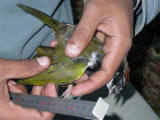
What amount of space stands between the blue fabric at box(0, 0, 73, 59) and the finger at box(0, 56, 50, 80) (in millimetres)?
161

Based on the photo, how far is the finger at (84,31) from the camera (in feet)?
3.63

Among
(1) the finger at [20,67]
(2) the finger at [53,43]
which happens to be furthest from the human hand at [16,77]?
(2) the finger at [53,43]

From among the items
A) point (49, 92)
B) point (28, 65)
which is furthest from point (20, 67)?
point (49, 92)

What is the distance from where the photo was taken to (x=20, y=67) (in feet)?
3.84

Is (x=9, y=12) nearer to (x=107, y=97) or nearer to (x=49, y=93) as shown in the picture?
(x=49, y=93)

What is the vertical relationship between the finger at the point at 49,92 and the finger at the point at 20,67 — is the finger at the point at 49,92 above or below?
below

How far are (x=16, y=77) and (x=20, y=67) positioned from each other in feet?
0.20

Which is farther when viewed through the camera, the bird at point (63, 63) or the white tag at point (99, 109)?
the bird at point (63, 63)

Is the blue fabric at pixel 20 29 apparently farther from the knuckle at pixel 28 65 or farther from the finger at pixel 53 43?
the knuckle at pixel 28 65

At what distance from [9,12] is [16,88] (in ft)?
1.33

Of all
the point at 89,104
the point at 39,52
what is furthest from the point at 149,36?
the point at 89,104

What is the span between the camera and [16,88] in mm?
1375

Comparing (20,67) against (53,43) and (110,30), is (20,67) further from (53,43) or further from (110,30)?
(110,30)

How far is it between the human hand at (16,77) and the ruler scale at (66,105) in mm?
40
